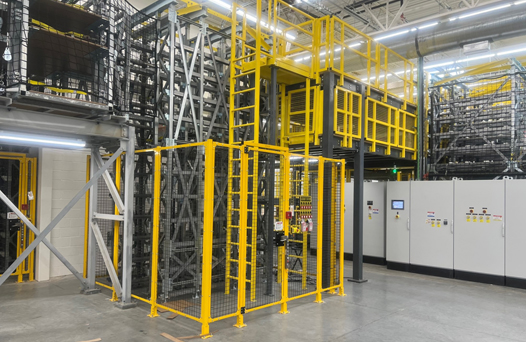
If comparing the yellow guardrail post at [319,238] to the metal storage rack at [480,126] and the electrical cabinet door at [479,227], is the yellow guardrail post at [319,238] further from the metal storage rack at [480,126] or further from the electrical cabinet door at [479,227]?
the metal storage rack at [480,126]

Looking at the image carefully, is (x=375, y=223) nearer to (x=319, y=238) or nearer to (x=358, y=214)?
(x=358, y=214)

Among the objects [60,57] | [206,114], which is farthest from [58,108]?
[206,114]

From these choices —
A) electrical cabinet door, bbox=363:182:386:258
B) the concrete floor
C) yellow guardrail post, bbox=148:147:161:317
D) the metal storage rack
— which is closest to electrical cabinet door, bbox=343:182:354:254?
electrical cabinet door, bbox=363:182:386:258

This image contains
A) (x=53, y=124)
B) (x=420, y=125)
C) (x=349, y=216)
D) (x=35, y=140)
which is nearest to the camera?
(x=53, y=124)

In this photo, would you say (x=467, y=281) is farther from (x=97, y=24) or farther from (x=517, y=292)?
(x=97, y=24)

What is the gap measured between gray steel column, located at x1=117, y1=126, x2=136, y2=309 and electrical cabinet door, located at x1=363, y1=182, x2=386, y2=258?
277 inches

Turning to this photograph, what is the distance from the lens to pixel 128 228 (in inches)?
253

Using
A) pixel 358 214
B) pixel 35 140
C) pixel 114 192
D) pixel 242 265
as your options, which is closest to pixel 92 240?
pixel 114 192

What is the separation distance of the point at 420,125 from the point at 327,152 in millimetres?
4505

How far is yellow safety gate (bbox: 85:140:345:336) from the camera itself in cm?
570

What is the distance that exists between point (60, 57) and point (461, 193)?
28.6ft

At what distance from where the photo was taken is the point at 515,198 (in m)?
8.66

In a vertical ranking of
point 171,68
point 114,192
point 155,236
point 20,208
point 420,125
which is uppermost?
point 171,68

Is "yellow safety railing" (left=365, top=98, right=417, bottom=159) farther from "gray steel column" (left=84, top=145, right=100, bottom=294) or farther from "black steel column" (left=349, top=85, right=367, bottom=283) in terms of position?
"gray steel column" (left=84, top=145, right=100, bottom=294)
